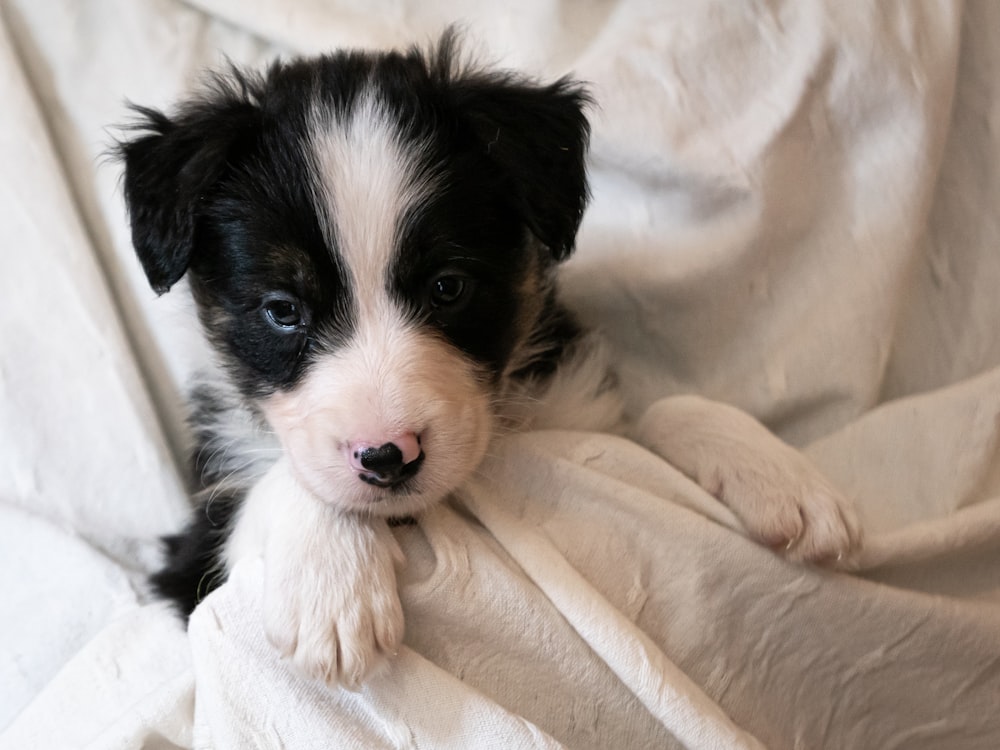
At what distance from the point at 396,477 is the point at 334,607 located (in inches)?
9.3

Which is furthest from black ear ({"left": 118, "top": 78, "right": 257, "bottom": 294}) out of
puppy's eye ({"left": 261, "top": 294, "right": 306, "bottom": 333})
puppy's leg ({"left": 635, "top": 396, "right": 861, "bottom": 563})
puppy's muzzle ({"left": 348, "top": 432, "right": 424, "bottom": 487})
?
puppy's leg ({"left": 635, "top": 396, "right": 861, "bottom": 563})

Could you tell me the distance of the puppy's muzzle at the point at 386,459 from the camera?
1.45m

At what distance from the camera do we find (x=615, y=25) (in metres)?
2.33

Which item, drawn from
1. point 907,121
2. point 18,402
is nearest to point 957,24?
point 907,121

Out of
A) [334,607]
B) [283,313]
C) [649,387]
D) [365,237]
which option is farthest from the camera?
[649,387]

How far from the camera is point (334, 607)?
1444mm

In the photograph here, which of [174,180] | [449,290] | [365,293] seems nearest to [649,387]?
[449,290]

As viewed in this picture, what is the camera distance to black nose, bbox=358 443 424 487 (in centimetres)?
145

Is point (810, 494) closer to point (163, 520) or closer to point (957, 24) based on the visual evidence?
point (957, 24)

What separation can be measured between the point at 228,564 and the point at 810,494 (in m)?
1.22

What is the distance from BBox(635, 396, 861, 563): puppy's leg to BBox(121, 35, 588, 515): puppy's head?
1.45ft

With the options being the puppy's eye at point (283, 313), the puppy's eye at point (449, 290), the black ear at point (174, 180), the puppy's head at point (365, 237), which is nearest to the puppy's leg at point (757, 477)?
the puppy's head at point (365, 237)

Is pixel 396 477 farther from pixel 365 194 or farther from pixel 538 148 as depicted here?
pixel 538 148

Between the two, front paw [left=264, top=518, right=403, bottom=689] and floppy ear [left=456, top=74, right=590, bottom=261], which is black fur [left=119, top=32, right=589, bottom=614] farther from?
front paw [left=264, top=518, right=403, bottom=689]
